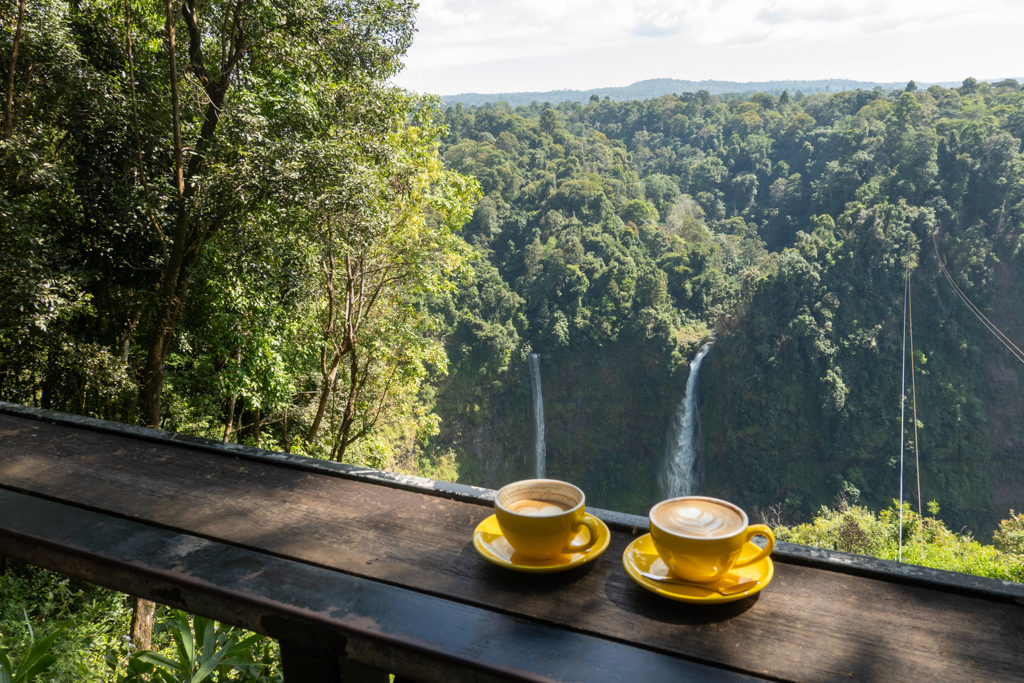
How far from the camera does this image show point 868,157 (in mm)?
22578

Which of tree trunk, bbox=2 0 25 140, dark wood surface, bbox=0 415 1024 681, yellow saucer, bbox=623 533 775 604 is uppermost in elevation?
tree trunk, bbox=2 0 25 140

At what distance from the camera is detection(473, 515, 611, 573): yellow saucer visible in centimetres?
61

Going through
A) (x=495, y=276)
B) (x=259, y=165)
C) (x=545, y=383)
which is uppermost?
(x=259, y=165)

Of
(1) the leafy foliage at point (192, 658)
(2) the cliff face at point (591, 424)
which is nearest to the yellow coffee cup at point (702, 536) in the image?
(1) the leafy foliage at point (192, 658)

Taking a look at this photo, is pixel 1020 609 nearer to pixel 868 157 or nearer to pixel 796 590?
pixel 796 590

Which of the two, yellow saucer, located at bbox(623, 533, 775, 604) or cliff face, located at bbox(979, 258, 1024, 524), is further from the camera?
cliff face, located at bbox(979, 258, 1024, 524)

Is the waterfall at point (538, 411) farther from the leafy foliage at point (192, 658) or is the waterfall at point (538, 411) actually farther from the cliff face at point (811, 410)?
the leafy foliage at point (192, 658)

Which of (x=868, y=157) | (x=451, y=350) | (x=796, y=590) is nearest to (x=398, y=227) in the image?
(x=796, y=590)

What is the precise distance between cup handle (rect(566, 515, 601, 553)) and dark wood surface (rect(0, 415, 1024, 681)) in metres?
0.02

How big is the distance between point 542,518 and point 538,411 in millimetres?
20729

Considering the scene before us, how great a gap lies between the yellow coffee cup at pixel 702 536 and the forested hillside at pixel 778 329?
17.1 metres

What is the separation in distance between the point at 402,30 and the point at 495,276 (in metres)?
15.1

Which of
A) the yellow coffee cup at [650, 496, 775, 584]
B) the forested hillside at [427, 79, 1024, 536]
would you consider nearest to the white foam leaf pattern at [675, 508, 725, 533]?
the yellow coffee cup at [650, 496, 775, 584]

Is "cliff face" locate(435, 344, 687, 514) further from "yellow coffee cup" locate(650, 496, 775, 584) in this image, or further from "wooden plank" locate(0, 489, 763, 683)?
"yellow coffee cup" locate(650, 496, 775, 584)
